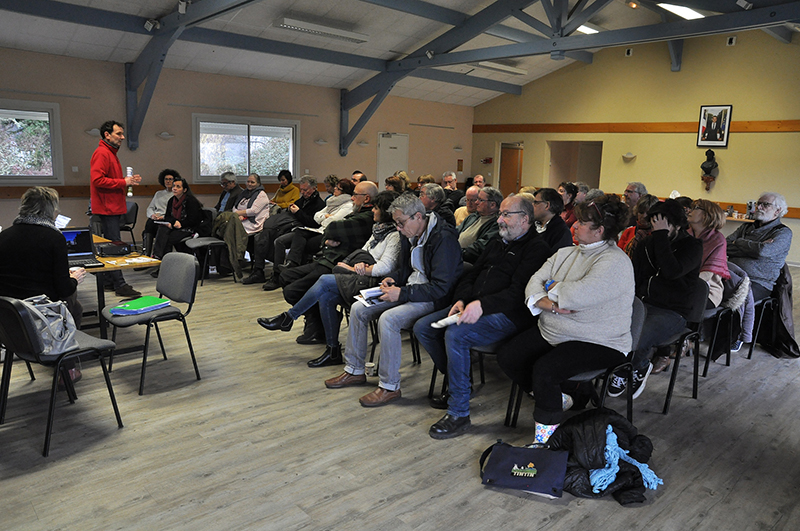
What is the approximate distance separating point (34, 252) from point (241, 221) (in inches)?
155

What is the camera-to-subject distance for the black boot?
13.3 feet

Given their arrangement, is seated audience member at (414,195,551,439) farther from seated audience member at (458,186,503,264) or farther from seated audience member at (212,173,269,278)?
seated audience member at (212,173,269,278)

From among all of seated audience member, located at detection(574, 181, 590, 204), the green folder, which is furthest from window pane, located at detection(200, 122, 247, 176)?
the green folder

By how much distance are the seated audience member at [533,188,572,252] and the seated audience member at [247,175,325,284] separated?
3181mm

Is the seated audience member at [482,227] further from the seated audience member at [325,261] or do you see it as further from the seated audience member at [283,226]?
the seated audience member at [283,226]

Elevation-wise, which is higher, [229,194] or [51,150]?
[51,150]

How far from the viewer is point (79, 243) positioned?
13.9 ft

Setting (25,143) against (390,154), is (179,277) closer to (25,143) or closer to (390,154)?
(25,143)

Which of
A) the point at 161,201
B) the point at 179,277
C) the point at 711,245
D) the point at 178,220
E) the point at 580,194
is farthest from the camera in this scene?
the point at 161,201

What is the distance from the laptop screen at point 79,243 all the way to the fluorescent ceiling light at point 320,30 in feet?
15.4

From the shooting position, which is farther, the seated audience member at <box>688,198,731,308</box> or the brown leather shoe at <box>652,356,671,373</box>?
the brown leather shoe at <box>652,356,671,373</box>

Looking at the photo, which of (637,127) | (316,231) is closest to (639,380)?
(316,231)

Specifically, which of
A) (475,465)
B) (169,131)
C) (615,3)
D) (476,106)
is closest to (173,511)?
(475,465)

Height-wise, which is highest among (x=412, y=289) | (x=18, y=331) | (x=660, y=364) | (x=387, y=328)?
(x=412, y=289)
